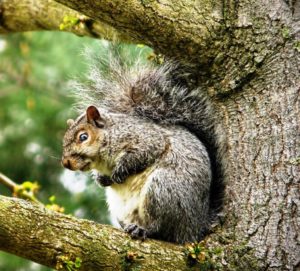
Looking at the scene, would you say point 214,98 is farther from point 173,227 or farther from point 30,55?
point 30,55

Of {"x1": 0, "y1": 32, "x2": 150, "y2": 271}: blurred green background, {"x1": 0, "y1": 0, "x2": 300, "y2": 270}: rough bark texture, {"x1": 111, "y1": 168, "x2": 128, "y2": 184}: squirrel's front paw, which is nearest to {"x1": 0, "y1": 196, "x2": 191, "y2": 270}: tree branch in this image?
{"x1": 0, "y1": 0, "x2": 300, "y2": 270}: rough bark texture

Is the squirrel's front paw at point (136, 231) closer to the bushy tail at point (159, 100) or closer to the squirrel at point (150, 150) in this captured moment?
the squirrel at point (150, 150)

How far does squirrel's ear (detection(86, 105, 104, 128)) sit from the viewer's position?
3.10 meters

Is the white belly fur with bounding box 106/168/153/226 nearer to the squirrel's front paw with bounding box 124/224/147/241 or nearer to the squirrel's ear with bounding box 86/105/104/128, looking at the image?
the squirrel's front paw with bounding box 124/224/147/241

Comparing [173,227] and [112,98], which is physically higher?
[112,98]

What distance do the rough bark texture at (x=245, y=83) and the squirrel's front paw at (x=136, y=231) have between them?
0.25 m

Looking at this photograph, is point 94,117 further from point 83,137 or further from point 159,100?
point 159,100

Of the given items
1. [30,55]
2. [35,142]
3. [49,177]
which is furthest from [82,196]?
[30,55]

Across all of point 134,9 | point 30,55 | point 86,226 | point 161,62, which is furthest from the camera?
point 30,55

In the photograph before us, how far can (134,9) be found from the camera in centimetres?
263

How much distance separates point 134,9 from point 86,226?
2.72ft

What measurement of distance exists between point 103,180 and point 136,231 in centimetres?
57

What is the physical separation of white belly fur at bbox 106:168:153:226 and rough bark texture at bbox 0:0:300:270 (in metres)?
0.35

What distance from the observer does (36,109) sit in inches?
192
